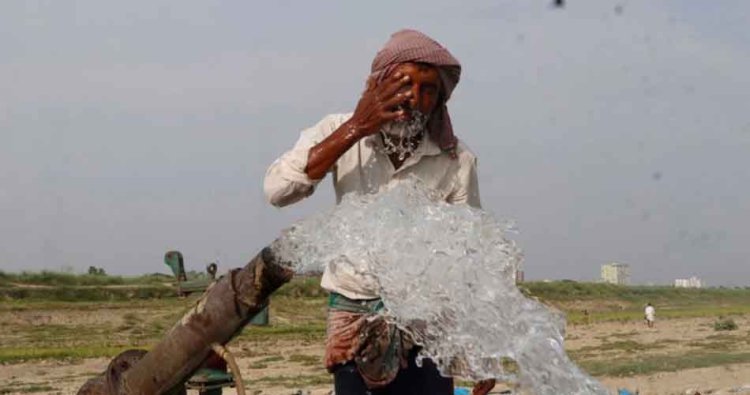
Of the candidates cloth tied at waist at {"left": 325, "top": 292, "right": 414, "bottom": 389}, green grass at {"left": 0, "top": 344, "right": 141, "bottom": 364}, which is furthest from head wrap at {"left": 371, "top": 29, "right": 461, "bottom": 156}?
green grass at {"left": 0, "top": 344, "right": 141, "bottom": 364}

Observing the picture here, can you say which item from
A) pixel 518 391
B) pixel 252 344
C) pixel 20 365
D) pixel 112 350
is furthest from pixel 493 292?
pixel 252 344

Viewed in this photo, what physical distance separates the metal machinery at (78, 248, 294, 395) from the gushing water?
3.7 inches

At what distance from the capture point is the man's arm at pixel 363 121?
2230mm

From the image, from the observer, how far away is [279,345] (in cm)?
1980

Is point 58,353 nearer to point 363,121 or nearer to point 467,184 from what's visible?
point 467,184

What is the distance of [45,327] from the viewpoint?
24.4 metres

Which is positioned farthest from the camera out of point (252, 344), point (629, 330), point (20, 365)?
point (629, 330)

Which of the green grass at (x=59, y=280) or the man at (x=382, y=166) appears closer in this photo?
the man at (x=382, y=166)

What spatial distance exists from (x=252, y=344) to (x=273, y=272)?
1793 centimetres

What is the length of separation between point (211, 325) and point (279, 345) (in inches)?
703

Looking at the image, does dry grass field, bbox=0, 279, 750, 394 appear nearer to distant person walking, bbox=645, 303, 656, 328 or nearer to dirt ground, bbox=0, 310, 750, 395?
dirt ground, bbox=0, 310, 750, 395

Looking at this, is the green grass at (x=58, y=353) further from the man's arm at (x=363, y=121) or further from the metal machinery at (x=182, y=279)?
the man's arm at (x=363, y=121)

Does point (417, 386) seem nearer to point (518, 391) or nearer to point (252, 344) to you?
point (518, 391)

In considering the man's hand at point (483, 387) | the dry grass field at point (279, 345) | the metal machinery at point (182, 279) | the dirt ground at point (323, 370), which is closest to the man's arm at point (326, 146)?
the man's hand at point (483, 387)
